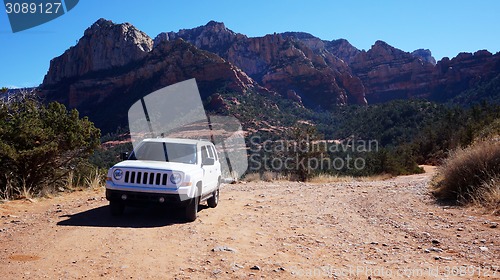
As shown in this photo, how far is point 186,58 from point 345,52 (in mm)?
118137

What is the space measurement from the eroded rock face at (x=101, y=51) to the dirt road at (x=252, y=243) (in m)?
103

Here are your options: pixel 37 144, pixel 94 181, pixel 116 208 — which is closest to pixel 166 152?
pixel 116 208

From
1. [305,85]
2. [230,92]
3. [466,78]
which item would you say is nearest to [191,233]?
[230,92]

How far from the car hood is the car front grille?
0.11 metres

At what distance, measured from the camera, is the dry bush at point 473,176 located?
312 inches

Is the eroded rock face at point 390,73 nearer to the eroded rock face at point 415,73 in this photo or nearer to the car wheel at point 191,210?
the eroded rock face at point 415,73

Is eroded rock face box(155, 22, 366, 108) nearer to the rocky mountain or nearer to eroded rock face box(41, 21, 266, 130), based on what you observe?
the rocky mountain

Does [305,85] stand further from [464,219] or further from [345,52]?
[464,219]

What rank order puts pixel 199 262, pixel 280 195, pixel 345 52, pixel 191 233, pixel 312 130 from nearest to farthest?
pixel 199 262 < pixel 191 233 < pixel 280 195 < pixel 312 130 < pixel 345 52

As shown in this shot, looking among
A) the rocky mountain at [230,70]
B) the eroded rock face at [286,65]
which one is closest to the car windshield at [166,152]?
the rocky mountain at [230,70]

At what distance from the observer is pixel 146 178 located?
6.65 metres

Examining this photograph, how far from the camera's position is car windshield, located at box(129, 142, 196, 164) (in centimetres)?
776

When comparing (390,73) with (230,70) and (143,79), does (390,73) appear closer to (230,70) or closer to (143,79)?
(230,70)

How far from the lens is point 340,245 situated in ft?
17.5
